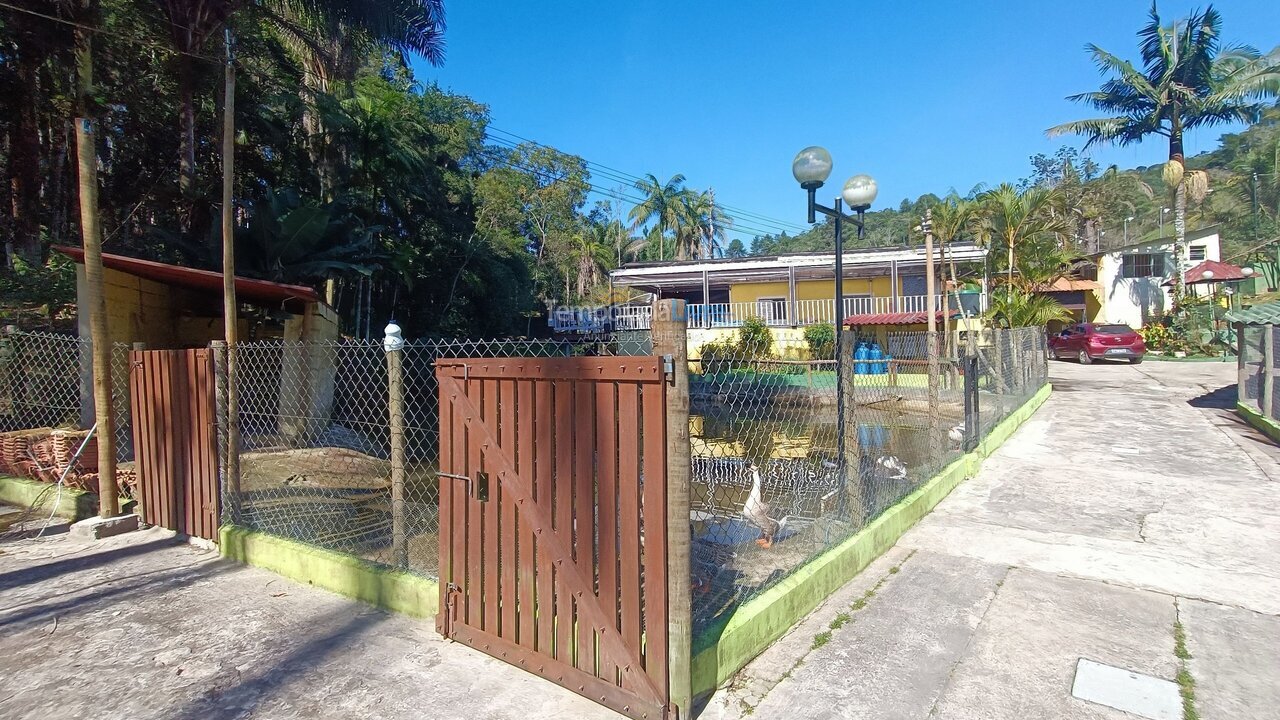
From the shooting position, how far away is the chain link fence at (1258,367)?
8.69 meters

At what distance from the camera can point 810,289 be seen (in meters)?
26.8

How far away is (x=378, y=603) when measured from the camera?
3.81 metres

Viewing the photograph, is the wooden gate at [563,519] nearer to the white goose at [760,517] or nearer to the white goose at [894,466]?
the white goose at [760,517]

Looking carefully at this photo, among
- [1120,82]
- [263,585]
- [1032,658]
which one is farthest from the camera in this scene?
[1120,82]

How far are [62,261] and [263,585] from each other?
31.5ft

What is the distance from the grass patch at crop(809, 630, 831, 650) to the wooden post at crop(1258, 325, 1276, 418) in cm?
917

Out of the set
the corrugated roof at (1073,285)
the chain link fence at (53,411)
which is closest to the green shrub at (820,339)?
the corrugated roof at (1073,285)

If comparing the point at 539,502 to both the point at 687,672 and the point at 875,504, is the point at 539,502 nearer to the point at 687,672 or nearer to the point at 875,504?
the point at 687,672

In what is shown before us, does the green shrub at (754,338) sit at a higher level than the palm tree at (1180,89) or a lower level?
lower

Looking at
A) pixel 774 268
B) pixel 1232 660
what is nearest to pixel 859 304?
pixel 774 268

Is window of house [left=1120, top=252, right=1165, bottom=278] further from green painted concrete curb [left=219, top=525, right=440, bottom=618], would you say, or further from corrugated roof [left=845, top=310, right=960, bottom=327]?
green painted concrete curb [left=219, top=525, right=440, bottom=618]

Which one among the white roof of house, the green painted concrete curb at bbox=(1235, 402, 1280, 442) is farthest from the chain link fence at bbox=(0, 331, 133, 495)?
the white roof of house

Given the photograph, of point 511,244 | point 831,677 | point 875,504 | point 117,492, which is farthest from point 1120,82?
point 117,492

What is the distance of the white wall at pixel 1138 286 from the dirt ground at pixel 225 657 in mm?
32154
